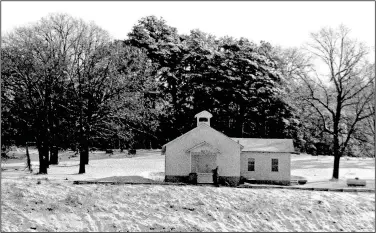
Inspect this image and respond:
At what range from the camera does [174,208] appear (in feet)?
81.8

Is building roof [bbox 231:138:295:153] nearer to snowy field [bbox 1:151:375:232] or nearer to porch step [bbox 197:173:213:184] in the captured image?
porch step [bbox 197:173:213:184]

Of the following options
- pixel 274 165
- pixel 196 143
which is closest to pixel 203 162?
pixel 196 143

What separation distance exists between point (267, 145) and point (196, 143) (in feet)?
20.6

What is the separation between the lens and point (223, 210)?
980 inches

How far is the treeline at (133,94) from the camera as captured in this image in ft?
118

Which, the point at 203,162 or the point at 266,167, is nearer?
the point at 203,162

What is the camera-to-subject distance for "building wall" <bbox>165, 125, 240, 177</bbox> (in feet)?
113

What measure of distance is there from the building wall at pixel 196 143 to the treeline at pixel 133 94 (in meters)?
6.55

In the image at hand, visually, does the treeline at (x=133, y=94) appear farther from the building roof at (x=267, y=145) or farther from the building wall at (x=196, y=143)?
the building wall at (x=196, y=143)

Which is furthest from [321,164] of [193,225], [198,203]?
[193,225]

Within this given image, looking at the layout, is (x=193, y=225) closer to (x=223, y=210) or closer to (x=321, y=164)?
(x=223, y=210)

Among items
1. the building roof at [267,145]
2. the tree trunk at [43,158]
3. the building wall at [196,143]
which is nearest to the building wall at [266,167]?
the building roof at [267,145]

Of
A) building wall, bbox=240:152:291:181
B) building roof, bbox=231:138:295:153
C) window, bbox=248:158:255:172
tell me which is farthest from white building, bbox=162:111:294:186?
window, bbox=248:158:255:172

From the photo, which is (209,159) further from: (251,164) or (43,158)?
(43,158)
